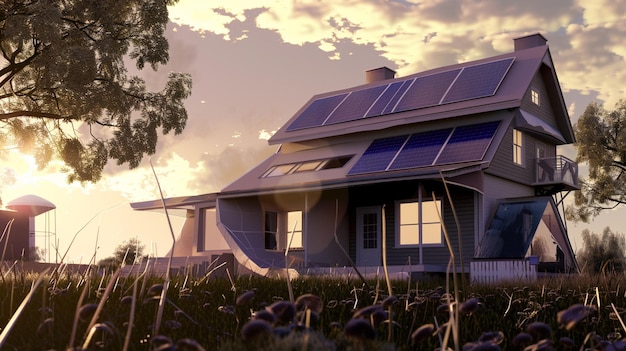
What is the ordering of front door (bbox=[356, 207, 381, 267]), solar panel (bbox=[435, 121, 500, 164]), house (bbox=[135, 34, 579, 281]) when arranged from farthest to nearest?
front door (bbox=[356, 207, 381, 267]) → house (bbox=[135, 34, 579, 281]) → solar panel (bbox=[435, 121, 500, 164])

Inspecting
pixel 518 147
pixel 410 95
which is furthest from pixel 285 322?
pixel 518 147

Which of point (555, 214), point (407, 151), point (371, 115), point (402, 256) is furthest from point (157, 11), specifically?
point (555, 214)

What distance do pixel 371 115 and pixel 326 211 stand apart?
389 cm

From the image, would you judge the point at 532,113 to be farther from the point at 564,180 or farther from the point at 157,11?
the point at 157,11

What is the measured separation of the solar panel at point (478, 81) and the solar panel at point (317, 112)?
17.6 ft

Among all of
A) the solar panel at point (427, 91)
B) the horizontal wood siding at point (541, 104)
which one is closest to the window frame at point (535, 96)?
the horizontal wood siding at point (541, 104)

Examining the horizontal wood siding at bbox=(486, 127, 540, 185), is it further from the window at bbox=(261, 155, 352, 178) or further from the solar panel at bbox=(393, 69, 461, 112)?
the window at bbox=(261, 155, 352, 178)

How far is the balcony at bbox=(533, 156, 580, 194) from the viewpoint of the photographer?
24.7 meters

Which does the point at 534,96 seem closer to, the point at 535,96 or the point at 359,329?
the point at 535,96

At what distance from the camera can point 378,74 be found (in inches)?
1151

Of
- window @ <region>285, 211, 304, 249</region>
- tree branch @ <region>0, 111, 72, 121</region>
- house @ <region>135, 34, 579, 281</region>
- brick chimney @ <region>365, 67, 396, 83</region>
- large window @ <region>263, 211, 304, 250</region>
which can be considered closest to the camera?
house @ <region>135, 34, 579, 281</region>

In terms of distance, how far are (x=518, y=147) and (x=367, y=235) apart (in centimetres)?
626

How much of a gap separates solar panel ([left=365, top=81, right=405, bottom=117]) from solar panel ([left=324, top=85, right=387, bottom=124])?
0.24m

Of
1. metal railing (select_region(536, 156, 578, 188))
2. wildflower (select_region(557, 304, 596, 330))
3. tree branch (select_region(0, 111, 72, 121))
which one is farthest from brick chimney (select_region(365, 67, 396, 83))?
wildflower (select_region(557, 304, 596, 330))
